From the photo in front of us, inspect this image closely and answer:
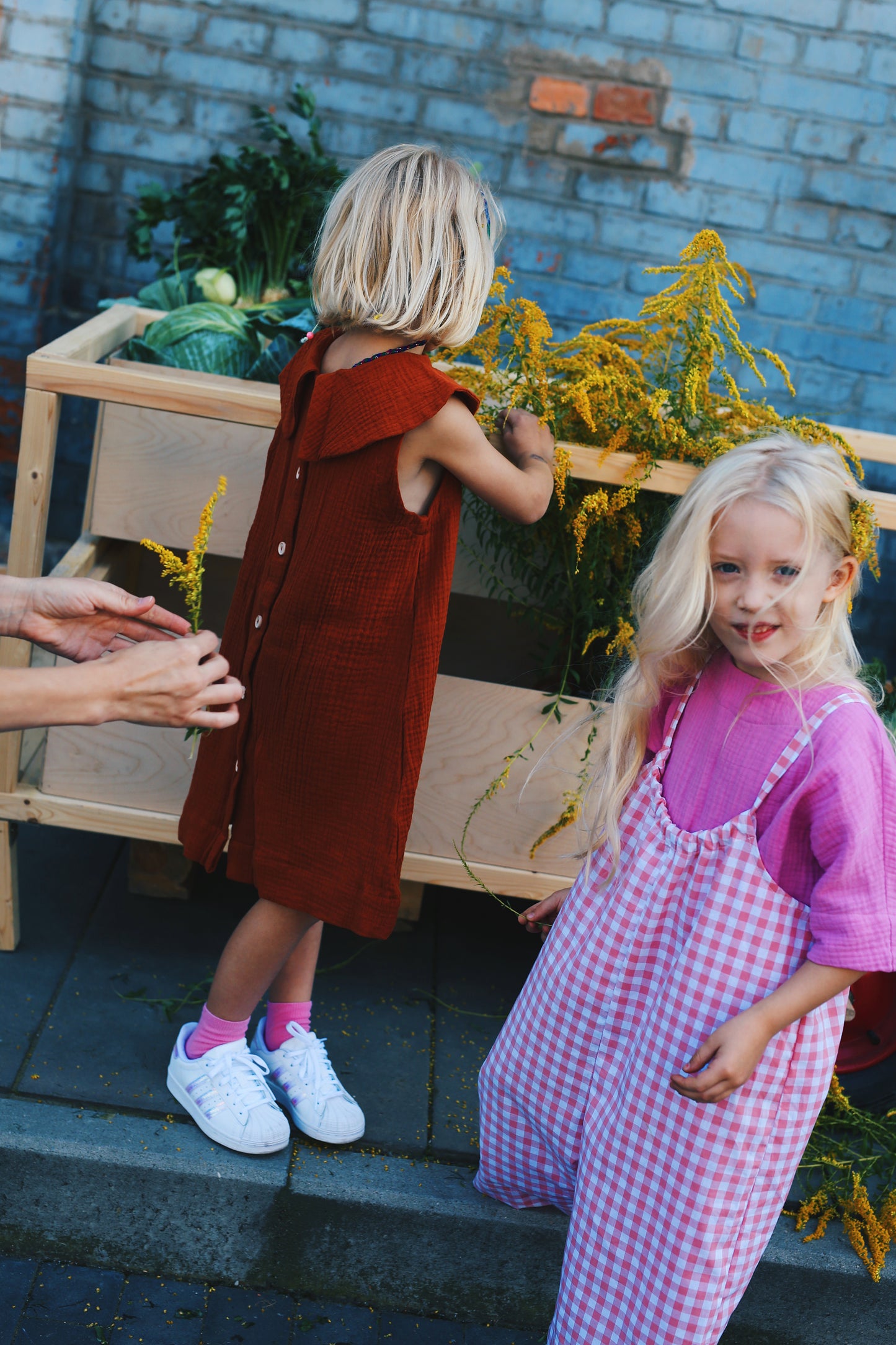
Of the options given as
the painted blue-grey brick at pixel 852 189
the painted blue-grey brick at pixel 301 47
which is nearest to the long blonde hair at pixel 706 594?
the painted blue-grey brick at pixel 852 189

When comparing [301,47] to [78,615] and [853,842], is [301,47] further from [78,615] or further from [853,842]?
[853,842]

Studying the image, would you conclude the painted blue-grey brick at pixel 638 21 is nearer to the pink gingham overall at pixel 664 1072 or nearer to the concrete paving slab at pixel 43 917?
the pink gingham overall at pixel 664 1072

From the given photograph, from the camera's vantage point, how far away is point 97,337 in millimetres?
2240

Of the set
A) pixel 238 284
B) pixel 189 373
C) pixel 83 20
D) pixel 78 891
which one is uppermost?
pixel 83 20

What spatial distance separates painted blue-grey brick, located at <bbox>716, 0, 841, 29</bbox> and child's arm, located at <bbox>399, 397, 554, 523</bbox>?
6.53 ft

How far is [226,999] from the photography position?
75.9 inches

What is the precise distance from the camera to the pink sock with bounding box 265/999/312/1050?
206 cm

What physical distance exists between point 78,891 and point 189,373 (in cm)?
117

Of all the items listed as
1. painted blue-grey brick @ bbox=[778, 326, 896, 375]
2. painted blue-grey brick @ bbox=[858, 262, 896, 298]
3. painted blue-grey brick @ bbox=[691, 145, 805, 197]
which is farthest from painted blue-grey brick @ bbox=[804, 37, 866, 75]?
painted blue-grey brick @ bbox=[778, 326, 896, 375]

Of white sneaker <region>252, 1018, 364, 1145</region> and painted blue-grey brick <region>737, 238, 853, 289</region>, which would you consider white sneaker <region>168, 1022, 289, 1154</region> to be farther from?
painted blue-grey brick <region>737, 238, 853, 289</region>

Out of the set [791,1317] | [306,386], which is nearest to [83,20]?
[306,386]

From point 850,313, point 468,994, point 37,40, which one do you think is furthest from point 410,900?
point 37,40

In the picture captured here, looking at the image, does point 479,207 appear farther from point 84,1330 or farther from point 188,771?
point 84,1330

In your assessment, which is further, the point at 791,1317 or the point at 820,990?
the point at 791,1317
